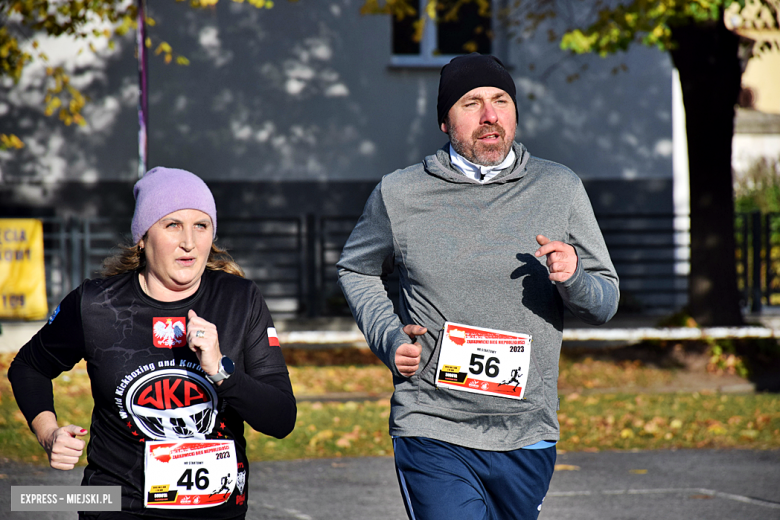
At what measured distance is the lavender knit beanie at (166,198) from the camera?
2.92 m

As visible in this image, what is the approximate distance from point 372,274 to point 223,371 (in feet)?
3.39

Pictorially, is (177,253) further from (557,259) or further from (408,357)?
(557,259)

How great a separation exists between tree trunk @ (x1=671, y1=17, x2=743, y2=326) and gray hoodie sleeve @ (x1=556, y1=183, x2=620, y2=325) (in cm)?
803

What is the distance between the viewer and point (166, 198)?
9.59 ft

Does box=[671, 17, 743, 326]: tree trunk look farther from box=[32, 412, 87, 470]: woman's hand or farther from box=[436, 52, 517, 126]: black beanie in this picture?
box=[32, 412, 87, 470]: woman's hand

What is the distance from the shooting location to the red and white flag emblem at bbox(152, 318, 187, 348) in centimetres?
284

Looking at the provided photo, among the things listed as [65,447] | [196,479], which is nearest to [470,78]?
[196,479]

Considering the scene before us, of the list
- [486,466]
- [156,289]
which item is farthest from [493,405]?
[156,289]

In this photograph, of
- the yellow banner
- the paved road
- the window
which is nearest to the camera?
the paved road

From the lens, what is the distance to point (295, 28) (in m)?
14.0

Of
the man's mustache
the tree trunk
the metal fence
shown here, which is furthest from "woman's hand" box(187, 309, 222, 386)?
the metal fence

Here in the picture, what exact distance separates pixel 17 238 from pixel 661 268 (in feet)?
31.6

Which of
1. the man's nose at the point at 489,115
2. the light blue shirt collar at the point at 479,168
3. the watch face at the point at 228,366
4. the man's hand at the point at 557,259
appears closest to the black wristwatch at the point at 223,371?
the watch face at the point at 228,366

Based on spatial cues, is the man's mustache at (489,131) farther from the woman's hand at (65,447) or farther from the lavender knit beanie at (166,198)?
the woman's hand at (65,447)
